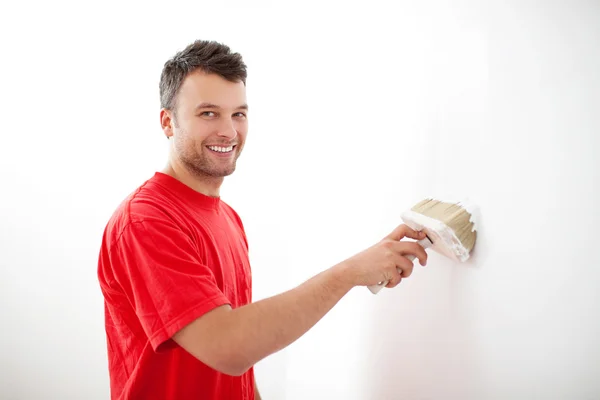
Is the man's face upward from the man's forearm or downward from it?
upward

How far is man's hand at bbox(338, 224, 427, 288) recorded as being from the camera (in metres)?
0.77

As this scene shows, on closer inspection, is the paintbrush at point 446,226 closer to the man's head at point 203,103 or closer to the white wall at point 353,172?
the white wall at point 353,172

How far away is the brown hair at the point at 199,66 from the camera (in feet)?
3.11

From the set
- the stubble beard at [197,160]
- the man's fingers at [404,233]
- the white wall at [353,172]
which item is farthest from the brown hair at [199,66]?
the man's fingers at [404,233]

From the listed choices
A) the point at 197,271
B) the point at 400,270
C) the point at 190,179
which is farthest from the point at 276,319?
the point at 190,179

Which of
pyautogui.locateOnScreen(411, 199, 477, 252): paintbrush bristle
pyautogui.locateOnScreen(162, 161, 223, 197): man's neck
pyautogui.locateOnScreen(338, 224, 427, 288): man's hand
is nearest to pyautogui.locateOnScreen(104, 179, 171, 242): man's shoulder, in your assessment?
pyautogui.locateOnScreen(162, 161, 223, 197): man's neck

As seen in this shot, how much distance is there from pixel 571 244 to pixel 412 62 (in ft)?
1.70

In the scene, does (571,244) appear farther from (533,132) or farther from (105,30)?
(105,30)

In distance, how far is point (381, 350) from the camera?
1112 millimetres

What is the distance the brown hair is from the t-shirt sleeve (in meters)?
0.37

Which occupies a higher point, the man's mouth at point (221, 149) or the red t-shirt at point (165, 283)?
the man's mouth at point (221, 149)

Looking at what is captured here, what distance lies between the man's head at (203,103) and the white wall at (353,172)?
0.37 metres

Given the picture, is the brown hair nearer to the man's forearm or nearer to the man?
the man

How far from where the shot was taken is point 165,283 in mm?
687
